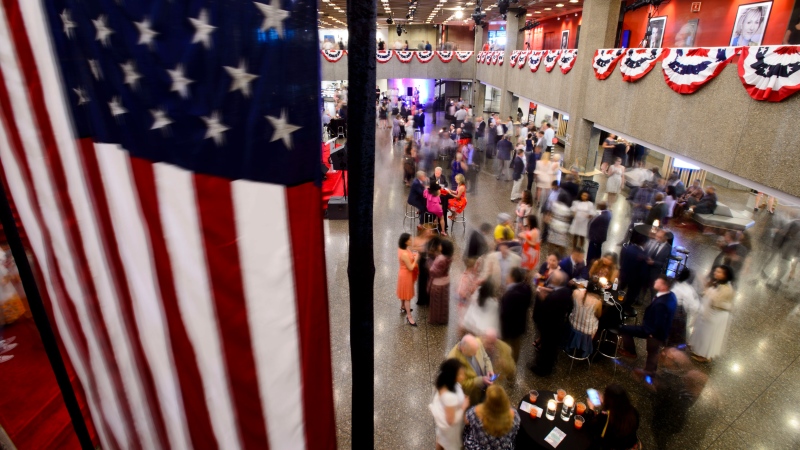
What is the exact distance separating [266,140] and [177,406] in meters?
1.22

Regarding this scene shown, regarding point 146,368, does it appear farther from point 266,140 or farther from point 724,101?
point 724,101

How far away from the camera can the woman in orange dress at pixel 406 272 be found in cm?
625

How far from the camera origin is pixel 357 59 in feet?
4.48

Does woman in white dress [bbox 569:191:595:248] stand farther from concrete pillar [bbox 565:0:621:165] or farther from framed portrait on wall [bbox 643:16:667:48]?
framed portrait on wall [bbox 643:16:667:48]

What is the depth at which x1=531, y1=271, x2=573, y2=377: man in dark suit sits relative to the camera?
17.5ft

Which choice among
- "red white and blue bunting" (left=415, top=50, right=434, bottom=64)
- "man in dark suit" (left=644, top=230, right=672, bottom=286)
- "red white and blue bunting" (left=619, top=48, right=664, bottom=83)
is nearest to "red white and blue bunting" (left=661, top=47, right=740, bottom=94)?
"red white and blue bunting" (left=619, top=48, right=664, bottom=83)

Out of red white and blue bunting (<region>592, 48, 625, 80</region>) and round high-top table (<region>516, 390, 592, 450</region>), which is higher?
red white and blue bunting (<region>592, 48, 625, 80</region>)

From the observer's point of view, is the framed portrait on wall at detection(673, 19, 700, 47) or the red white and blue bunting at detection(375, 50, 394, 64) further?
the red white and blue bunting at detection(375, 50, 394, 64)

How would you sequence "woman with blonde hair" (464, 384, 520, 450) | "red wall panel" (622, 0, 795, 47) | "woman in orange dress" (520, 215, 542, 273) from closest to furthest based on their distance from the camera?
1. "woman with blonde hair" (464, 384, 520, 450)
2. "woman in orange dress" (520, 215, 542, 273)
3. "red wall panel" (622, 0, 795, 47)

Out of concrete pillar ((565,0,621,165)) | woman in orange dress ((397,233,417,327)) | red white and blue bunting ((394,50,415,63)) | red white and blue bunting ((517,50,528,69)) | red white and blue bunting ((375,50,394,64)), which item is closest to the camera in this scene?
woman in orange dress ((397,233,417,327))

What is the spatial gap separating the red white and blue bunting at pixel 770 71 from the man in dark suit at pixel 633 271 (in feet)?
8.67

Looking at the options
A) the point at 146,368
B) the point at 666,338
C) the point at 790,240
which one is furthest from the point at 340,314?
the point at 790,240

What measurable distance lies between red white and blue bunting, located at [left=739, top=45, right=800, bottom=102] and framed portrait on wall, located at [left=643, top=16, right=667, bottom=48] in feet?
41.1

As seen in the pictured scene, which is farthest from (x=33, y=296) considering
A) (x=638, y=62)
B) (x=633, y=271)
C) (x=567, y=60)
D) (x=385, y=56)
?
(x=385, y=56)
